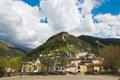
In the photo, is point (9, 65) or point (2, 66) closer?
point (2, 66)

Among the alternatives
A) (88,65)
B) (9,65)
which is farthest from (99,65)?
(9,65)

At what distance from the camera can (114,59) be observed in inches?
5561

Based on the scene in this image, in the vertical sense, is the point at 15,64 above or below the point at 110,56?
above

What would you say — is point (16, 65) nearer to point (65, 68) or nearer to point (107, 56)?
point (65, 68)

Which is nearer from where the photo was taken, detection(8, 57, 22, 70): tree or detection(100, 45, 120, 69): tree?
detection(100, 45, 120, 69): tree

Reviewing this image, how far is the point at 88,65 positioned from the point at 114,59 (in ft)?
149

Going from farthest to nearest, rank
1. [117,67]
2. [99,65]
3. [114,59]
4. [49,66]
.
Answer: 1. [49,66]
2. [99,65]
3. [114,59]
4. [117,67]

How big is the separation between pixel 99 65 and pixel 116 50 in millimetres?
35699

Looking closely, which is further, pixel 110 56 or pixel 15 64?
pixel 15 64

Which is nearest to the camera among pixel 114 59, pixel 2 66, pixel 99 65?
pixel 114 59

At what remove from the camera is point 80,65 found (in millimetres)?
193625

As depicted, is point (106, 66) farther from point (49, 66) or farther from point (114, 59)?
point (49, 66)

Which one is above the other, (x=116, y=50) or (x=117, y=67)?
(x=116, y=50)

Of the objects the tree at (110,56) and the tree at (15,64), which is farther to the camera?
the tree at (15,64)
